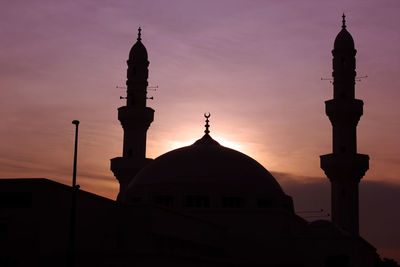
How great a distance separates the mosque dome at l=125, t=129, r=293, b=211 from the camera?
45375mm

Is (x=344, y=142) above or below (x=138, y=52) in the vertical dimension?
below

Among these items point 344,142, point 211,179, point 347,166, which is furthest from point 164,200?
point 344,142

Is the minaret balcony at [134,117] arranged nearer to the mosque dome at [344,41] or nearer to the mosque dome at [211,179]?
the mosque dome at [211,179]

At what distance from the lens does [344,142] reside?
170ft

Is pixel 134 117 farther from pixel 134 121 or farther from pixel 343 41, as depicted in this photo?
pixel 343 41

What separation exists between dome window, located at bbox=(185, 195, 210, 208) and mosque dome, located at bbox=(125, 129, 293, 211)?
0.23 metres

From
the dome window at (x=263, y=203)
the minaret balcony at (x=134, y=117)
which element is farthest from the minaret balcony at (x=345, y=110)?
the minaret balcony at (x=134, y=117)

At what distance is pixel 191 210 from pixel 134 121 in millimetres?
11739

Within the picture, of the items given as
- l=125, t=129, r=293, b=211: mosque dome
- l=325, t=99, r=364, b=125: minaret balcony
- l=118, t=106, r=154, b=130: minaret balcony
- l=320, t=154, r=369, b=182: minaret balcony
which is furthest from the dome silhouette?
l=118, t=106, r=154, b=130: minaret balcony

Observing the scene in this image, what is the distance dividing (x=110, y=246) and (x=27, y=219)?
5667 millimetres

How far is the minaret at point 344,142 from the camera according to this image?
1992 inches

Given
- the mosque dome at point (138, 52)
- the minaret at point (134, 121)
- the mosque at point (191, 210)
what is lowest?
the mosque at point (191, 210)

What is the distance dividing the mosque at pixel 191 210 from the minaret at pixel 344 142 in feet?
0.24

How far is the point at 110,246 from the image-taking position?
34844 millimetres
